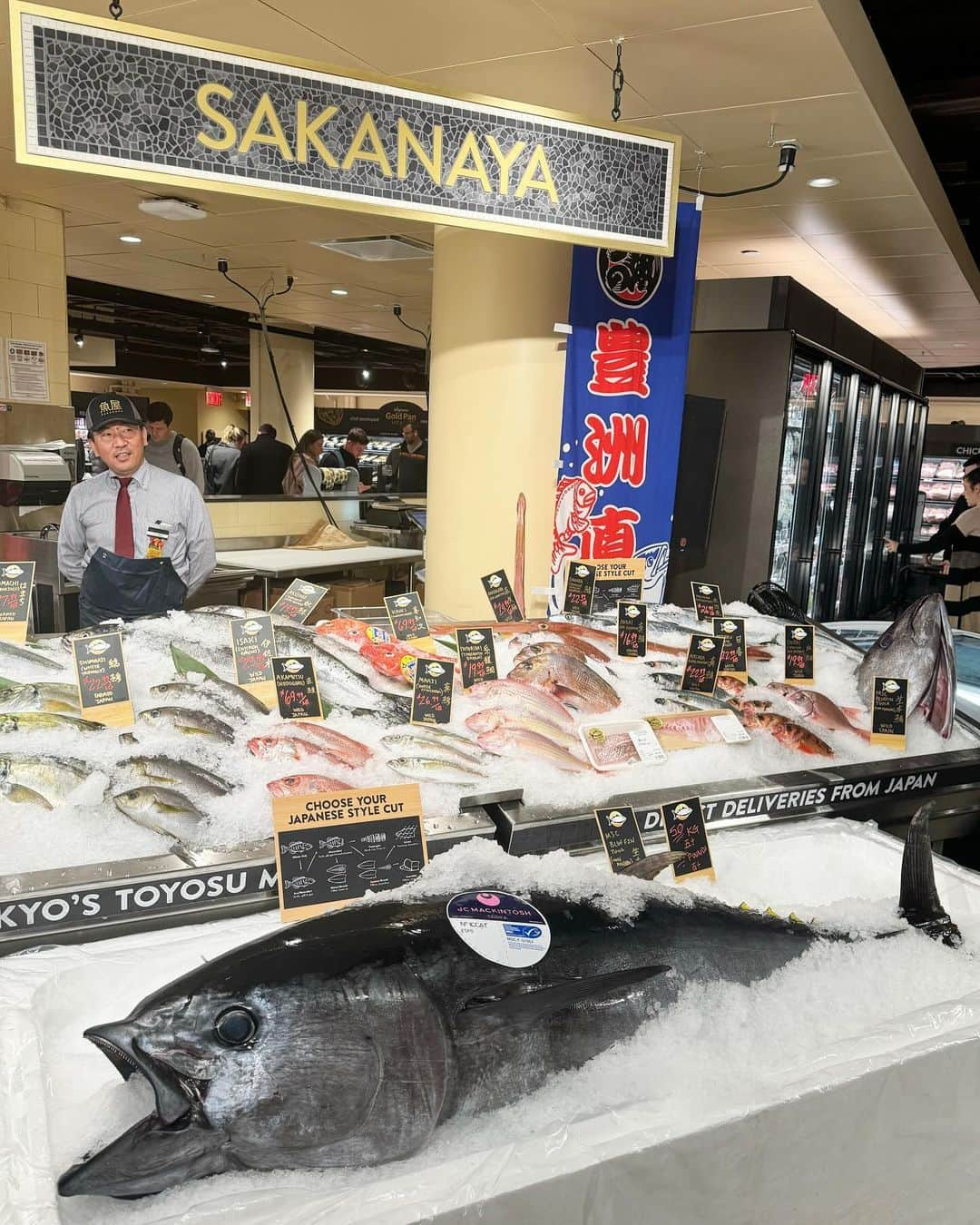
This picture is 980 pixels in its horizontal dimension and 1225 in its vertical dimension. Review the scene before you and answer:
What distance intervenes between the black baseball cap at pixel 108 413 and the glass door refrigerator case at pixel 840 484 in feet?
11.9

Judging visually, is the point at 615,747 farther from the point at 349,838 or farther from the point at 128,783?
the point at 128,783

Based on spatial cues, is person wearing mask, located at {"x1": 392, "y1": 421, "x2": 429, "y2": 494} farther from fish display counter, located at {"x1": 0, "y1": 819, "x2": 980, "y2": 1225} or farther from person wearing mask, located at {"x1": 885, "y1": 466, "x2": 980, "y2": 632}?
fish display counter, located at {"x1": 0, "y1": 819, "x2": 980, "y2": 1225}

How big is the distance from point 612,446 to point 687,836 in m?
3.10

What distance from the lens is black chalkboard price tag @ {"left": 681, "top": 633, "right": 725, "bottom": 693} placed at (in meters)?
2.49

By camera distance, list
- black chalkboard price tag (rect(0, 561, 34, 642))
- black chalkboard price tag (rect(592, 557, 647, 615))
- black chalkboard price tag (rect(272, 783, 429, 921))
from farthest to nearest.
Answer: black chalkboard price tag (rect(592, 557, 647, 615)) < black chalkboard price tag (rect(0, 561, 34, 642)) < black chalkboard price tag (rect(272, 783, 429, 921))

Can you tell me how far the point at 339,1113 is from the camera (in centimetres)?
99

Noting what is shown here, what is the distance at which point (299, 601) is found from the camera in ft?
9.15

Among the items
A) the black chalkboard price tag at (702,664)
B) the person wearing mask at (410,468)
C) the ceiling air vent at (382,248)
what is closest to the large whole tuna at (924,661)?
the black chalkboard price tag at (702,664)

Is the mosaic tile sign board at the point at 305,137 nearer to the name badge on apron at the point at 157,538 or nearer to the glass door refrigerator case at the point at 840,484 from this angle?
the name badge on apron at the point at 157,538

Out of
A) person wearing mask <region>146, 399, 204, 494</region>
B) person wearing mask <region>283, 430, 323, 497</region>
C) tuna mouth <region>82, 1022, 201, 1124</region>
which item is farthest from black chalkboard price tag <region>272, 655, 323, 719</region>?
person wearing mask <region>283, 430, 323, 497</region>

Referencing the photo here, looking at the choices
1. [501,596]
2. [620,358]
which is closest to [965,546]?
[620,358]

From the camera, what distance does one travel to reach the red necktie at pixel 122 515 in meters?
3.62

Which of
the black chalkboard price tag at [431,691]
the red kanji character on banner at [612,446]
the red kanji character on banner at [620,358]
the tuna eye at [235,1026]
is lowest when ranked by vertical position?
the tuna eye at [235,1026]

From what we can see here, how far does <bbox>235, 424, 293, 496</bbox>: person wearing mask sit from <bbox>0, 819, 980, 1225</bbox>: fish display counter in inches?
290
